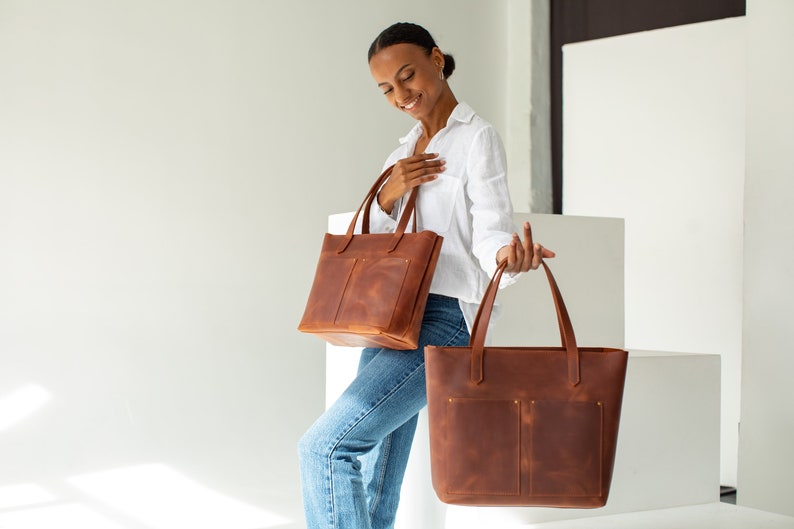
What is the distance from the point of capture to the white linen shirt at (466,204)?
5.02ft

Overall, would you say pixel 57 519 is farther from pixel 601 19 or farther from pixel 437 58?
pixel 601 19

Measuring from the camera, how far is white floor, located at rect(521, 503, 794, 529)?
2129 mm

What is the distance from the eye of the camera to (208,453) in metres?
3.65

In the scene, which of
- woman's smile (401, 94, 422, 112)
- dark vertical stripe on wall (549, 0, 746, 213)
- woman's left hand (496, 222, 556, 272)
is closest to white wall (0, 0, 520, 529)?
dark vertical stripe on wall (549, 0, 746, 213)

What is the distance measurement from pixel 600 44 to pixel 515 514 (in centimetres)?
284

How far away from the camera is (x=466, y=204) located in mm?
1596

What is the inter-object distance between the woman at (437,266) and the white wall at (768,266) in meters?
1.75

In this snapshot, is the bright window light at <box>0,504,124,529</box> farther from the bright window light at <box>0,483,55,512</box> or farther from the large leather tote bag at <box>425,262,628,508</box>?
the large leather tote bag at <box>425,262,628,508</box>

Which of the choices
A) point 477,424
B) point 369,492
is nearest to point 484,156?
point 477,424

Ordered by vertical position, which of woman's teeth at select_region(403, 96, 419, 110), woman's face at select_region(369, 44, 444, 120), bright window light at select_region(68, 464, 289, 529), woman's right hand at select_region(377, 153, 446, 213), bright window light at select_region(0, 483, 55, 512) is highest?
woman's face at select_region(369, 44, 444, 120)

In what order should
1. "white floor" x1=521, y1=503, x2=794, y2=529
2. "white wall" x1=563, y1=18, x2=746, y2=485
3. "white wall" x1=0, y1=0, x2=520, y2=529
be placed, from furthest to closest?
"white wall" x1=563, y1=18, x2=746, y2=485 → "white wall" x1=0, y1=0, x2=520, y2=529 → "white floor" x1=521, y1=503, x2=794, y2=529

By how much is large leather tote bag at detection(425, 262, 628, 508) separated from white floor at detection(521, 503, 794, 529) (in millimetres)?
815

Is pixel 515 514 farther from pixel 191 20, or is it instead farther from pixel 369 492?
pixel 191 20

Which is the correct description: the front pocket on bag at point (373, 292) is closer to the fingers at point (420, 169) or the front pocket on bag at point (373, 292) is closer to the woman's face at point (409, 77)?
the fingers at point (420, 169)
